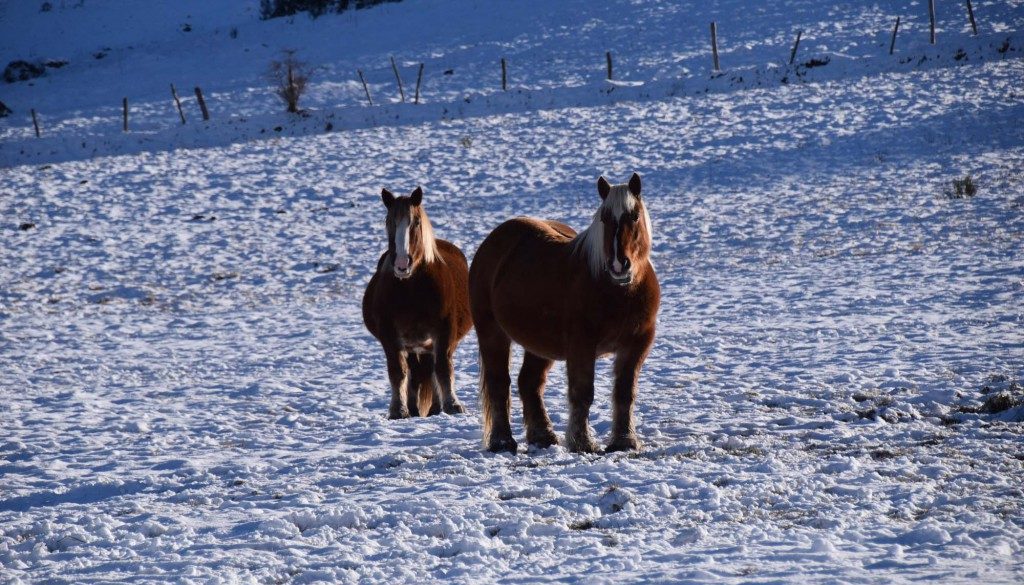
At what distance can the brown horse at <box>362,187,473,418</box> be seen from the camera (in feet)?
28.6

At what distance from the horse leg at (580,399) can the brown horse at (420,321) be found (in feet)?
7.26

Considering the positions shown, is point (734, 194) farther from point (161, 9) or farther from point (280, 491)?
point (161, 9)

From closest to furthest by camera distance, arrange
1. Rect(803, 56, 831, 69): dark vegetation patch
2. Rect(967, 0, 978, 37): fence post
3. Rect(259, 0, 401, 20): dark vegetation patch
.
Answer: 1. Rect(803, 56, 831, 69): dark vegetation patch
2. Rect(967, 0, 978, 37): fence post
3. Rect(259, 0, 401, 20): dark vegetation patch

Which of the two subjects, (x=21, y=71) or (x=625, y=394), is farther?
(x=21, y=71)

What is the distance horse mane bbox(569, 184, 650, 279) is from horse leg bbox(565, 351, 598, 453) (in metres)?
0.60

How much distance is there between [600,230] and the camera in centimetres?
654

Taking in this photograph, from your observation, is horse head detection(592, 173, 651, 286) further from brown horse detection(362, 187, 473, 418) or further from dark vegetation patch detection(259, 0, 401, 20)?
dark vegetation patch detection(259, 0, 401, 20)

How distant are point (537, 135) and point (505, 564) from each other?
20.1 metres

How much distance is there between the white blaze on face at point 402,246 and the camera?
314 inches

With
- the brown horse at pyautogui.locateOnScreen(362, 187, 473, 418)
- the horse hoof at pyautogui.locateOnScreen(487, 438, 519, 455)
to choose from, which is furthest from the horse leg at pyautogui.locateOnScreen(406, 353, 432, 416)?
the horse hoof at pyautogui.locateOnScreen(487, 438, 519, 455)

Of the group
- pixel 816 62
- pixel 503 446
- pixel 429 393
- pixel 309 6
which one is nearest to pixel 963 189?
pixel 816 62

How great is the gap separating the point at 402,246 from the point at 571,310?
1.97 meters

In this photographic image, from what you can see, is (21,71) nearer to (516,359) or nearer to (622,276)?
(516,359)

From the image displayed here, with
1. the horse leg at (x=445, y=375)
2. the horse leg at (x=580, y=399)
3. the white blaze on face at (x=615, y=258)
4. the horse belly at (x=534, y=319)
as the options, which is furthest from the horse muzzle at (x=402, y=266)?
the white blaze on face at (x=615, y=258)
